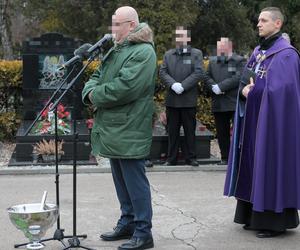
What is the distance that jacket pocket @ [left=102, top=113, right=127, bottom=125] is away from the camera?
17.2 feet

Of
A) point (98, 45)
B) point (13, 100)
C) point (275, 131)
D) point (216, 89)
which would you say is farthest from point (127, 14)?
point (13, 100)

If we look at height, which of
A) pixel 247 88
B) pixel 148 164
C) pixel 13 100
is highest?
pixel 247 88

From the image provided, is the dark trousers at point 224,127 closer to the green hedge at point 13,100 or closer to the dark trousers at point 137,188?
the green hedge at point 13,100

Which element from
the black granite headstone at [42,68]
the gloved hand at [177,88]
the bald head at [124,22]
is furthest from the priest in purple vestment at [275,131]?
the black granite headstone at [42,68]

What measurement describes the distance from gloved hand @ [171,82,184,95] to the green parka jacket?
3.83 meters

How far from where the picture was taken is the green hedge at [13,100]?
1159 cm

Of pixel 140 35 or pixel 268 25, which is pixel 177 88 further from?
pixel 140 35

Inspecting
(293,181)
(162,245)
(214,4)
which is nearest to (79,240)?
(162,245)

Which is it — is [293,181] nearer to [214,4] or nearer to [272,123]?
[272,123]

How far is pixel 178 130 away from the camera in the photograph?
956 cm

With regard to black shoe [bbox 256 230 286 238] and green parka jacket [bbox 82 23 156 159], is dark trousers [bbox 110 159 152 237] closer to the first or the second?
green parka jacket [bbox 82 23 156 159]

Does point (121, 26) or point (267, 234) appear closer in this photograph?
point (121, 26)

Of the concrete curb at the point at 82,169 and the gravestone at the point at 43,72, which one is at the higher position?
the gravestone at the point at 43,72

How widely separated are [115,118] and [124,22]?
78 centimetres
